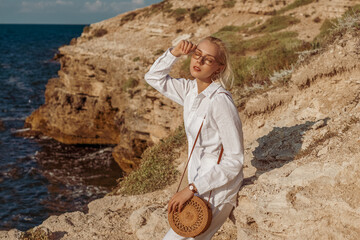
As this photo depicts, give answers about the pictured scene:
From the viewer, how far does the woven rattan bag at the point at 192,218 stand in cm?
270

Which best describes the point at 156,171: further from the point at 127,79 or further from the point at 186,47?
the point at 127,79

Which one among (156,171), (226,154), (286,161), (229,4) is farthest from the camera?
(229,4)

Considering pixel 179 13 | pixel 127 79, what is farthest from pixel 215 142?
pixel 179 13

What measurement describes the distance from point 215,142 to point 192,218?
64 cm

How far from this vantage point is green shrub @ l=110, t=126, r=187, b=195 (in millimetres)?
6824

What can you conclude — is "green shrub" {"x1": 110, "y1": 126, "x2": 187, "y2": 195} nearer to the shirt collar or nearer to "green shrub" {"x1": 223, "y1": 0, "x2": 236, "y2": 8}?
the shirt collar

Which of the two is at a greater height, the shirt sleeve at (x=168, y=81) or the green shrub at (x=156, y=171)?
the shirt sleeve at (x=168, y=81)

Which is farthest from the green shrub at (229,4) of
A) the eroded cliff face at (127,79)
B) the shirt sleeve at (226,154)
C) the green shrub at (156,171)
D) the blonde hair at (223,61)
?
the shirt sleeve at (226,154)

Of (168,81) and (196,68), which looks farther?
(168,81)

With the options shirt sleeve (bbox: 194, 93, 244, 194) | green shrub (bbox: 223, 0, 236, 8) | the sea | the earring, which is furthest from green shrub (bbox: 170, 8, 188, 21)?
shirt sleeve (bbox: 194, 93, 244, 194)

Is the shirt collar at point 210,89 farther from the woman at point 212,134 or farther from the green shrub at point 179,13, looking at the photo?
the green shrub at point 179,13

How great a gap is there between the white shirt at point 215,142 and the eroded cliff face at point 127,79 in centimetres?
904

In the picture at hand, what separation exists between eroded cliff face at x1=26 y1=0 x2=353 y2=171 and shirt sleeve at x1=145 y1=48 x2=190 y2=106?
28.3 ft

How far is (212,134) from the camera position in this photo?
2822mm
